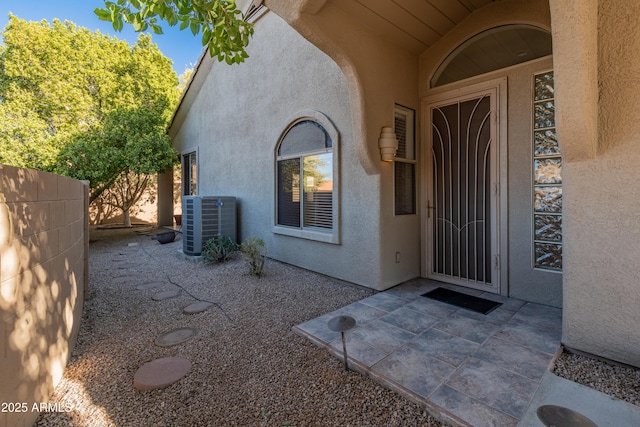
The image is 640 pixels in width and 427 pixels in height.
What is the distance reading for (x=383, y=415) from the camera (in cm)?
191

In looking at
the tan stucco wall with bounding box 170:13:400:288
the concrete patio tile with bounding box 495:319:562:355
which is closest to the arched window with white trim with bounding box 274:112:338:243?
the tan stucco wall with bounding box 170:13:400:288

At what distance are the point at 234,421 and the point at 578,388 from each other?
242cm

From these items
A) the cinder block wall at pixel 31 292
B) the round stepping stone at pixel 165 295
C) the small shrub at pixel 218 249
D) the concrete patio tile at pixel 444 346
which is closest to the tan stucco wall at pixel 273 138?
the small shrub at pixel 218 249

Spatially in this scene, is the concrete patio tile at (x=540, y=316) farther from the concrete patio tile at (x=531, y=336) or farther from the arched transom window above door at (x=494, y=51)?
the arched transom window above door at (x=494, y=51)

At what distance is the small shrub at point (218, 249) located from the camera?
611cm

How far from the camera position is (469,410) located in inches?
73.9

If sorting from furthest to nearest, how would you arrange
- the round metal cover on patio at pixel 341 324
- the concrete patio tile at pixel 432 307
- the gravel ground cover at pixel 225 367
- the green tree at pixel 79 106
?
1. the green tree at pixel 79 106
2. the concrete patio tile at pixel 432 307
3. the round metal cover on patio at pixel 341 324
4. the gravel ground cover at pixel 225 367

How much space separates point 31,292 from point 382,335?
9.09ft

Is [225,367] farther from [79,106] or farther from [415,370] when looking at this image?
[79,106]

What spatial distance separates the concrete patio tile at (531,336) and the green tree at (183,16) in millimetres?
3894

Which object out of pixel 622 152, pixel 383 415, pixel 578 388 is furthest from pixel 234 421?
pixel 622 152

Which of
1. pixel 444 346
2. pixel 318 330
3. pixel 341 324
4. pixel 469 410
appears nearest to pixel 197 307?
pixel 318 330

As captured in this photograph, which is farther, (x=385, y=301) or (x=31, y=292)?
(x=385, y=301)

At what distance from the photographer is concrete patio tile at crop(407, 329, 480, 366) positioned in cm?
249
